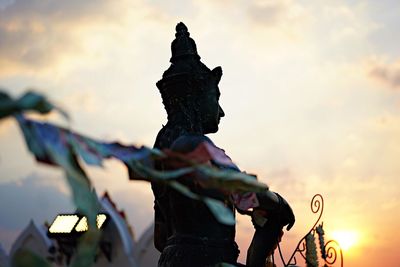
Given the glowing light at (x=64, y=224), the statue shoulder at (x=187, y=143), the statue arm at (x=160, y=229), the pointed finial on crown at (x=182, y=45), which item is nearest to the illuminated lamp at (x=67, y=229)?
the glowing light at (x=64, y=224)

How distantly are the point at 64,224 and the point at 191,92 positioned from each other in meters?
8.28

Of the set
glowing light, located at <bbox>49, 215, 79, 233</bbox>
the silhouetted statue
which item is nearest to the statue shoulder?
the silhouetted statue

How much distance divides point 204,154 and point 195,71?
1938 millimetres

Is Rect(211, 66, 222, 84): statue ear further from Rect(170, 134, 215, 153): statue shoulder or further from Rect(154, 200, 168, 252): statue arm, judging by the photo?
Rect(154, 200, 168, 252): statue arm

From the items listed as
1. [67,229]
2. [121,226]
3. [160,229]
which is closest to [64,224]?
[67,229]

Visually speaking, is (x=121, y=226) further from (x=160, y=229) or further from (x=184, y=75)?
(x=184, y=75)

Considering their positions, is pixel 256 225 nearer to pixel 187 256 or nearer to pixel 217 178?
pixel 187 256

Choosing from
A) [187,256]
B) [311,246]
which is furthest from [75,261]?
[311,246]

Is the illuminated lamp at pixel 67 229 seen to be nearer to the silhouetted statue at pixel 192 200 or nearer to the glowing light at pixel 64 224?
the glowing light at pixel 64 224

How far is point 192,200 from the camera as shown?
3082mm

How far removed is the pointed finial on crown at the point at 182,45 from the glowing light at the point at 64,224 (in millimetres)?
7807

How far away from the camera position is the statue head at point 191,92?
3.36m

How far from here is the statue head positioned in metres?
3.36

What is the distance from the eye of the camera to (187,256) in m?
3.00
